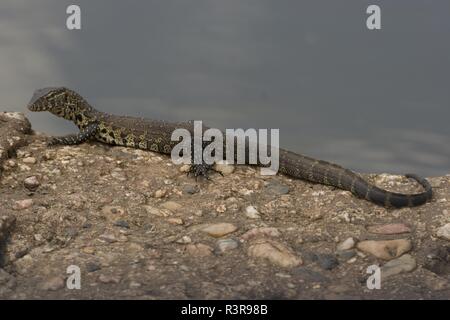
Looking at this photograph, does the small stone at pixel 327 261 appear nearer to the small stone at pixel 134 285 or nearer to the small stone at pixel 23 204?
the small stone at pixel 134 285

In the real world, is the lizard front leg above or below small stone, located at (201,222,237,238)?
above

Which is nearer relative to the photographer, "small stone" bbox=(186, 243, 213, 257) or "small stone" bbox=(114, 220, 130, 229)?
"small stone" bbox=(186, 243, 213, 257)

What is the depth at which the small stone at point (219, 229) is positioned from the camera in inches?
335

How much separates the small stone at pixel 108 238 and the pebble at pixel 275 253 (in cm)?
174

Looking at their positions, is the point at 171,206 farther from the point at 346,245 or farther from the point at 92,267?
the point at 346,245

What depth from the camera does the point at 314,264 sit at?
25.6 ft

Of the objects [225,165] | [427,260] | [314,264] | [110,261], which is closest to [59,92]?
[225,165]

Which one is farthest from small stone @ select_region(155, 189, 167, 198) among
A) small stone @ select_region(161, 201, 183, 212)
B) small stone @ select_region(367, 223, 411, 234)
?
small stone @ select_region(367, 223, 411, 234)

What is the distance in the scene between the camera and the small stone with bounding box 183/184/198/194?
32.7 feet

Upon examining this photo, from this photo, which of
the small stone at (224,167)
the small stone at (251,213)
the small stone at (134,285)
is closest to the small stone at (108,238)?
the small stone at (134,285)

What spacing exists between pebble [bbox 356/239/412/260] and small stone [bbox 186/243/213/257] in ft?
6.22

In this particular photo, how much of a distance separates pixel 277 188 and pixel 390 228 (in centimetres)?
213

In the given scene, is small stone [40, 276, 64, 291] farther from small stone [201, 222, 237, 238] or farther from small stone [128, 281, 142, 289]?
small stone [201, 222, 237, 238]

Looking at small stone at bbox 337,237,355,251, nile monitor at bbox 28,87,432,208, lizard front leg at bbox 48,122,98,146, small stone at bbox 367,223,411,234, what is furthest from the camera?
lizard front leg at bbox 48,122,98,146
